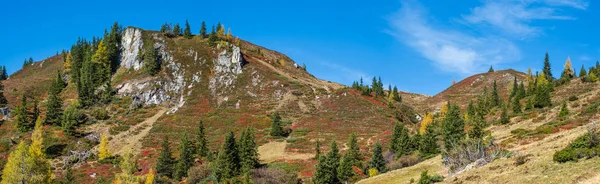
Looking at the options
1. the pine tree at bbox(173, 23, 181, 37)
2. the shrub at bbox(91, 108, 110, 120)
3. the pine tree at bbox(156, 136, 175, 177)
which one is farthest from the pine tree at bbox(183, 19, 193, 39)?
the pine tree at bbox(156, 136, 175, 177)

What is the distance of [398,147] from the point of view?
264 feet

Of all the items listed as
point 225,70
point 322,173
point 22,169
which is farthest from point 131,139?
point 22,169

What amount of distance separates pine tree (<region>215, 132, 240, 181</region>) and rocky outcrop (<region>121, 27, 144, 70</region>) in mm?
92333

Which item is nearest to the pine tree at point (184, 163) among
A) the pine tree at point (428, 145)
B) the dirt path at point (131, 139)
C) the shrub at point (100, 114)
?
the dirt path at point (131, 139)

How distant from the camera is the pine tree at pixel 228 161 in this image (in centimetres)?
7206

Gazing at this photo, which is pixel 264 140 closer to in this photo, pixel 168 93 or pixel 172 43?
pixel 168 93

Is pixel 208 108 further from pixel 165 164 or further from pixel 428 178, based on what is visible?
pixel 428 178

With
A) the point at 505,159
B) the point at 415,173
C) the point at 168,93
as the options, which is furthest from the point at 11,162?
the point at 168,93

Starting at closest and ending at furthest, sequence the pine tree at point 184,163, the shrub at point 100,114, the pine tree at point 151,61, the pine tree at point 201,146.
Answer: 1. the pine tree at point 184,163
2. the pine tree at point 201,146
3. the shrub at point 100,114
4. the pine tree at point 151,61

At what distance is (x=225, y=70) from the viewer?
509ft

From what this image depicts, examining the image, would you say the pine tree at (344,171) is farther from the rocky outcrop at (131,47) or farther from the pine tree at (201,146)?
the rocky outcrop at (131,47)

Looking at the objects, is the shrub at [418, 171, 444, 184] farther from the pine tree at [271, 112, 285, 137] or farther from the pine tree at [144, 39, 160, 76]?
the pine tree at [144, 39, 160, 76]

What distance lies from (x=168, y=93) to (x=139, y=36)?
117ft

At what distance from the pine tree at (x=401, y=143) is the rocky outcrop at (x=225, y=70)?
76.8 meters
